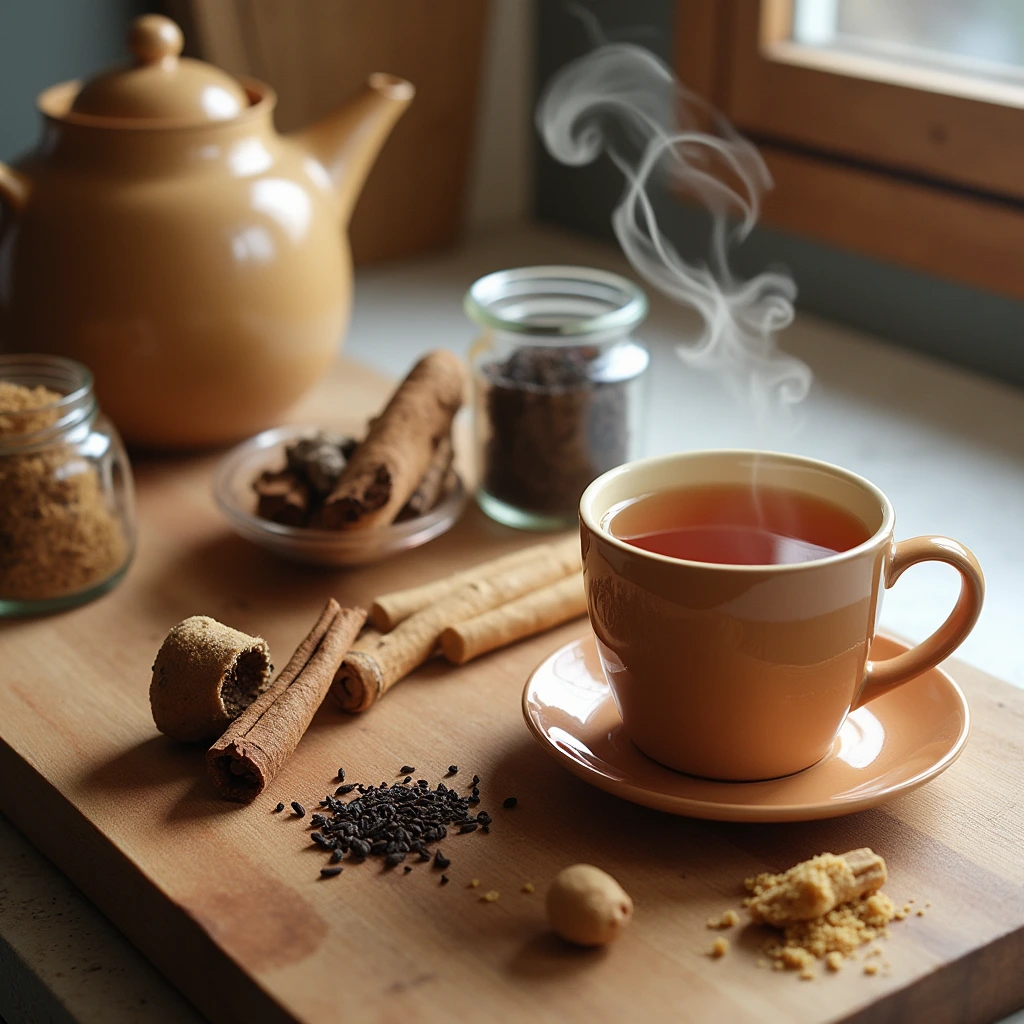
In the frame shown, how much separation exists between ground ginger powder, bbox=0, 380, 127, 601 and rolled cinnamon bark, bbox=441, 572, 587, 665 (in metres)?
0.27

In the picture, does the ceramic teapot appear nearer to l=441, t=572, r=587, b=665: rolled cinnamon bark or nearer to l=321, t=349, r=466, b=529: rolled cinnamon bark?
l=321, t=349, r=466, b=529: rolled cinnamon bark

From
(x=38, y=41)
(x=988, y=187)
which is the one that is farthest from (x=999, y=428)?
(x=38, y=41)

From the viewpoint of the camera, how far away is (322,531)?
972mm

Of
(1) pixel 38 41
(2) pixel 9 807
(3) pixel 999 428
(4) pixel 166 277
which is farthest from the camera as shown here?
(1) pixel 38 41

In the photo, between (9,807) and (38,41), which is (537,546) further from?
(38,41)

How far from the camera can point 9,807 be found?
81 cm

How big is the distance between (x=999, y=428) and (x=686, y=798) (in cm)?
75

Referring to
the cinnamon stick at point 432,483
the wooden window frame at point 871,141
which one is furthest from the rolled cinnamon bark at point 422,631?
the wooden window frame at point 871,141

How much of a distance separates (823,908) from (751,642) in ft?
0.41

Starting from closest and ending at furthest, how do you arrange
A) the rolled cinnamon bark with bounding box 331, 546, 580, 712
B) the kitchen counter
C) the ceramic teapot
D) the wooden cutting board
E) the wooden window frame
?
1. the wooden cutting board
2. the kitchen counter
3. the rolled cinnamon bark with bounding box 331, 546, 580, 712
4. the ceramic teapot
5. the wooden window frame

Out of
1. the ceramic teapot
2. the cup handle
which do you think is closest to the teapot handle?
the ceramic teapot

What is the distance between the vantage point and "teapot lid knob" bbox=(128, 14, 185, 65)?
1090 mm

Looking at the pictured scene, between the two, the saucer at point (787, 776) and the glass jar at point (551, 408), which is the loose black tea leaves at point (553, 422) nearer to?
the glass jar at point (551, 408)

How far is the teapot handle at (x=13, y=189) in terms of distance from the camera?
1067 millimetres
